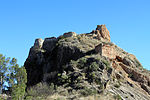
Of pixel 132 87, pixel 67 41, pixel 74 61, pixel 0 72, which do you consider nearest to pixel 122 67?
pixel 132 87

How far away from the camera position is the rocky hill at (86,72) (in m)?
33.8

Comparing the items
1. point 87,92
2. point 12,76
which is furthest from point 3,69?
point 87,92

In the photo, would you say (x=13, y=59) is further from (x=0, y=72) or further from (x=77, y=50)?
(x=77, y=50)

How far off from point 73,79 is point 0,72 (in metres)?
11.0

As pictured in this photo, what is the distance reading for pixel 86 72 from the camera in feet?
124

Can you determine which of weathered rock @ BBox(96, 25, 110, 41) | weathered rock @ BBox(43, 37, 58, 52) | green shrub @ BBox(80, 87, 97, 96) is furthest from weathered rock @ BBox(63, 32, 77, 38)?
green shrub @ BBox(80, 87, 97, 96)

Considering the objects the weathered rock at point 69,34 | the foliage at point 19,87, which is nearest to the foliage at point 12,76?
the foliage at point 19,87

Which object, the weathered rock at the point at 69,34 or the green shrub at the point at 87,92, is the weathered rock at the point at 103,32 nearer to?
the weathered rock at the point at 69,34

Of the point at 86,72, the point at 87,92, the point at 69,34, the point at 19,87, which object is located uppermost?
the point at 69,34

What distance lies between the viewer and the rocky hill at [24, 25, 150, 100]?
111 feet

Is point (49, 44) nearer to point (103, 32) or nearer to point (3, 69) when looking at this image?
point (103, 32)

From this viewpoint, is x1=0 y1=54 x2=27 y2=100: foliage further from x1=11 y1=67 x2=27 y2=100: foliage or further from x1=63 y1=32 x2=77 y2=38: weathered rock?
x1=63 y1=32 x2=77 y2=38: weathered rock

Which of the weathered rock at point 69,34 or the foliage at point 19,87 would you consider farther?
the weathered rock at point 69,34

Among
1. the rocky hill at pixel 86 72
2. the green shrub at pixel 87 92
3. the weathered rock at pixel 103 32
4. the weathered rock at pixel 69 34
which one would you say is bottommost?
the green shrub at pixel 87 92
